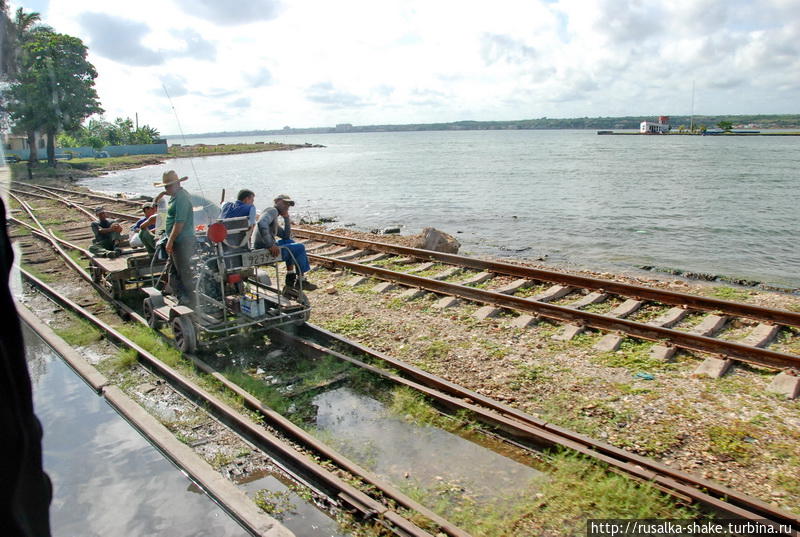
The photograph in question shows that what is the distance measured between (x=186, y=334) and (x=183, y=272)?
92 cm

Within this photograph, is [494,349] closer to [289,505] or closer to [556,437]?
[556,437]

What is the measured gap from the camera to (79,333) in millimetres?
8742

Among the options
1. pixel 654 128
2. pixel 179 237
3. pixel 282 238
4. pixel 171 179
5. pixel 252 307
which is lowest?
pixel 252 307

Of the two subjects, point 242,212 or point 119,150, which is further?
point 119,150

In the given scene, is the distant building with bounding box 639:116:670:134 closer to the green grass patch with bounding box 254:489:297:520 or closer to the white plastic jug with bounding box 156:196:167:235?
the white plastic jug with bounding box 156:196:167:235

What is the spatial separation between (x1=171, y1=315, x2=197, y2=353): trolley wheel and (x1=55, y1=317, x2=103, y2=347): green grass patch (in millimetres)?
1796

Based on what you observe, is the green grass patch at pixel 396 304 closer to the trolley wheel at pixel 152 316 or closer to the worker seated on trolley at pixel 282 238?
the worker seated on trolley at pixel 282 238

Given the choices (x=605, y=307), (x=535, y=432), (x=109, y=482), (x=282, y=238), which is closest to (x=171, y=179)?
(x=282, y=238)

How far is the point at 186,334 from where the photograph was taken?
7.52 meters

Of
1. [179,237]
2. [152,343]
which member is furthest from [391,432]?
[152,343]

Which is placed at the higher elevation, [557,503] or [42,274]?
[42,274]

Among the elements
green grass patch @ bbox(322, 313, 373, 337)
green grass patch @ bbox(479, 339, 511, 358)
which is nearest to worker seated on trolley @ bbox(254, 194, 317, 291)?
green grass patch @ bbox(322, 313, 373, 337)

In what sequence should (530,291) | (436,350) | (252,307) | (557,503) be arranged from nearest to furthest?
(557,503) → (436,350) → (252,307) → (530,291)

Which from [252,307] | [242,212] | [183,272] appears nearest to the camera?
[242,212]
